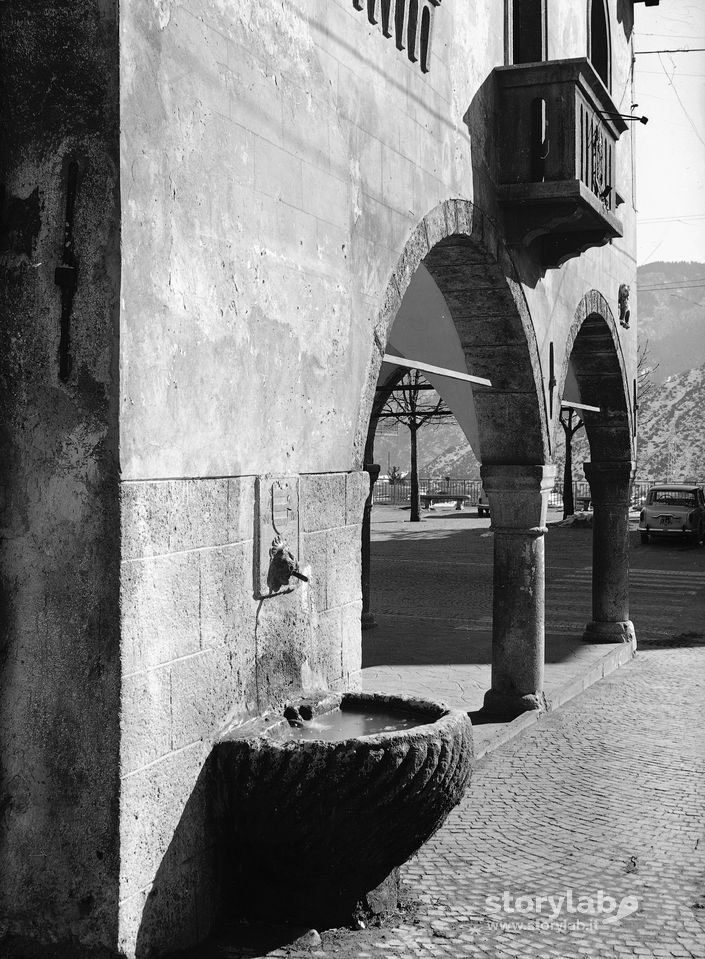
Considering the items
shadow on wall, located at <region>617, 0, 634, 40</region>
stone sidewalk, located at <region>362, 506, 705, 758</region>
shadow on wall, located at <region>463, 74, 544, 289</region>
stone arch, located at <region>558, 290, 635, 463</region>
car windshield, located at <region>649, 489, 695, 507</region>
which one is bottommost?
stone sidewalk, located at <region>362, 506, 705, 758</region>

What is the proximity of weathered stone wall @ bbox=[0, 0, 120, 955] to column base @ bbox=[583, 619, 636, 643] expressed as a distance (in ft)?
29.0

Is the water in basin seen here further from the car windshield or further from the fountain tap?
the car windshield

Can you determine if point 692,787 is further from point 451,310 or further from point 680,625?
point 680,625

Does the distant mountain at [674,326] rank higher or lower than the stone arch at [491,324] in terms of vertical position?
higher

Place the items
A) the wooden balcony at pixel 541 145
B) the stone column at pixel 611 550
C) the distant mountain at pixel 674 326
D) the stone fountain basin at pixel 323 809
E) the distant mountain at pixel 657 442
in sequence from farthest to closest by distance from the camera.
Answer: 1. the distant mountain at pixel 674 326
2. the distant mountain at pixel 657 442
3. the stone column at pixel 611 550
4. the wooden balcony at pixel 541 145
5. the stone fountain basin at pixel 323 809

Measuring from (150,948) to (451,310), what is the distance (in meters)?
5.18

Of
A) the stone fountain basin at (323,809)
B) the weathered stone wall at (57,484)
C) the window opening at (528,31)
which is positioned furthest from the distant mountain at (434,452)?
the weathered stone wall at (57,484)

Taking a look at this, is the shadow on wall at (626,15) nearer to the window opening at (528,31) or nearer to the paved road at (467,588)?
the window opening at (528,31)

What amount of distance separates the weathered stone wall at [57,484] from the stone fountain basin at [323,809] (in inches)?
24.6

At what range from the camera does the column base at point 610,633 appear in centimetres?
1166

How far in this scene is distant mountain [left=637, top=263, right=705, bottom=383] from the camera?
555 ft

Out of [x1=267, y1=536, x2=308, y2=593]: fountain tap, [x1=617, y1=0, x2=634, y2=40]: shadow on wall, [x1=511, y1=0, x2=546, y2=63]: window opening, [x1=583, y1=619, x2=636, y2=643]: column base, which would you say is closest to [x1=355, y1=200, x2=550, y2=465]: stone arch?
[x1=511, y1=0, x2=546, y2=63]: window opening

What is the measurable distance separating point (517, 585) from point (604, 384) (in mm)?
3805

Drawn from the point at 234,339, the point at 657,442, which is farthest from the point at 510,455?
the point at 657,442
